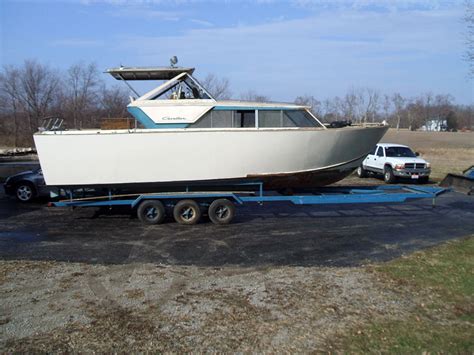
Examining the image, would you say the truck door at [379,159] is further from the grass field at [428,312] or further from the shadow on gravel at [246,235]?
the grass field at [428,312]

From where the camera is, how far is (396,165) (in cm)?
1706

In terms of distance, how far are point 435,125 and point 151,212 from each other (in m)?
107

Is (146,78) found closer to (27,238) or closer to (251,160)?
(251,160)

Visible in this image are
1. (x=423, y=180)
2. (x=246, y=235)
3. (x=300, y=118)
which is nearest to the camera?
(x=246, y=235)

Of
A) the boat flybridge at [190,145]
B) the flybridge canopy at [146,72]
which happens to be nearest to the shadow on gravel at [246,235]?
the boat flybridge at [190,145]

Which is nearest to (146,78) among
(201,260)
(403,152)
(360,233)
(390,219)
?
(201,260)

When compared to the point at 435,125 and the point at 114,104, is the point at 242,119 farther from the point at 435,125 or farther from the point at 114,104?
the point at 435,125

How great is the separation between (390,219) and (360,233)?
1.83 metres

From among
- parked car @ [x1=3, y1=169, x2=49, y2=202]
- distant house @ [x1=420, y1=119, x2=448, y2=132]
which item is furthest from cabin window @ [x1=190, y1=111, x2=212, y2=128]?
distant house @ [x1=420, y1=119, x2=448, y2=132]

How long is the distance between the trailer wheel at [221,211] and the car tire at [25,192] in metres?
6.42

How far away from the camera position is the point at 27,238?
846 centimetres

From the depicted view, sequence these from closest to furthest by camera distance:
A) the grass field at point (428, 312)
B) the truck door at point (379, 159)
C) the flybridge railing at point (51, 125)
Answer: the grass field at point (428, 312) → the flybridge railing at point (51, 125) → the truck door at point (379, 159)

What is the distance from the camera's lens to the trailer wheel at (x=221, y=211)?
9555mm

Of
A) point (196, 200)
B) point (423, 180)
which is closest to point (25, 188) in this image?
point (196, 200)
